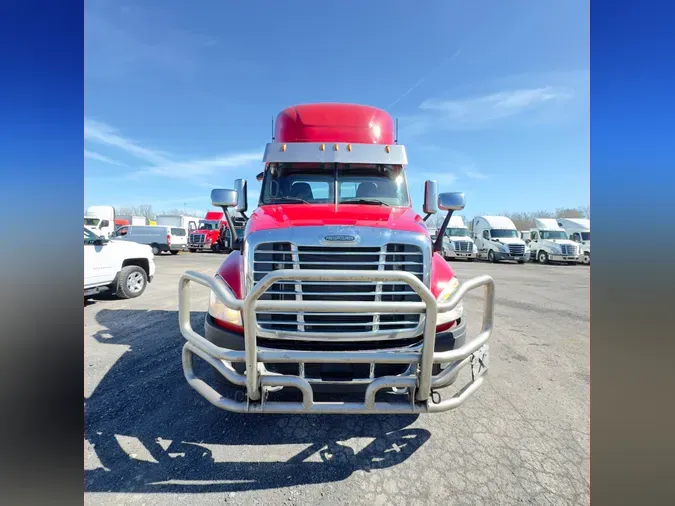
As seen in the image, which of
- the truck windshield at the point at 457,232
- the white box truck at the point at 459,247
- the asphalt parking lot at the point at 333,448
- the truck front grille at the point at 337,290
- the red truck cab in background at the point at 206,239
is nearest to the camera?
the asphalt parking lot at the point at 333,448

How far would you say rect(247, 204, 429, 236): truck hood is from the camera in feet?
8.20

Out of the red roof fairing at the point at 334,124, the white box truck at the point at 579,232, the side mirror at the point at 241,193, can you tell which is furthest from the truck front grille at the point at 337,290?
the white box truck at the point at 579,232

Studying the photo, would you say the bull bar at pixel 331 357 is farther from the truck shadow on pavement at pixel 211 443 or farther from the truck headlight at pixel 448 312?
the truck shadow on pavement at pixel 211 443

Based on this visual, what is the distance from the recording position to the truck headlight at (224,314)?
2199 millimetres

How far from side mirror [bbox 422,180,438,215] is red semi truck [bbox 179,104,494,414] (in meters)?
0.81

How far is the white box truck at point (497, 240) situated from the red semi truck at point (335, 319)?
19278mm

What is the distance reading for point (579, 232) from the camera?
20.8 metres

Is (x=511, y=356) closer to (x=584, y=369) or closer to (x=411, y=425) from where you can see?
(x=584, y=369)

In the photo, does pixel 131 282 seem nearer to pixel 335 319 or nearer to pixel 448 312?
pixel 335 319

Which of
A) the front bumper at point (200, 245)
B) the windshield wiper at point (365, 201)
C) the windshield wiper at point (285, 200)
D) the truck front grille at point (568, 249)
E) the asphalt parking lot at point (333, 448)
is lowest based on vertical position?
the asphalt parking lot at point (333, 448)

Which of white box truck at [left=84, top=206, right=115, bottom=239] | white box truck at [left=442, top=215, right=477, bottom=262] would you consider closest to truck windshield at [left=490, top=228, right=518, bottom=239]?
white box truck at [left=442, top=215, right=477, bottom=262]

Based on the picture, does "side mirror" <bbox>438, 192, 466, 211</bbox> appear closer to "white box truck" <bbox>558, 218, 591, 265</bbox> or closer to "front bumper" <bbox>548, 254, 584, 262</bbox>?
"front bumper" <bbox>548, 254, 584, 262</bbox>
